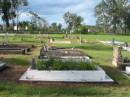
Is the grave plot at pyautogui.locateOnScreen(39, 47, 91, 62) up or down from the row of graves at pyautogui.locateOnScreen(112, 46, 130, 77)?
up

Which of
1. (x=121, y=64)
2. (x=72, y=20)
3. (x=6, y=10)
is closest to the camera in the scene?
(x=121, y=64)

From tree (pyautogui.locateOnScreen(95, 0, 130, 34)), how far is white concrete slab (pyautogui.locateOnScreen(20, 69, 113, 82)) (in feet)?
358

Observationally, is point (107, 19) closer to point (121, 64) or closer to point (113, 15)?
point (113, 15)

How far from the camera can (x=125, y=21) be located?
12388 centimetres

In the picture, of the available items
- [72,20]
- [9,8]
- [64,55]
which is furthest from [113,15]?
[64,55]

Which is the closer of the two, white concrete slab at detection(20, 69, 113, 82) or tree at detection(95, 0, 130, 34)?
white concrete slab at detection(20, 69, 113, 82)

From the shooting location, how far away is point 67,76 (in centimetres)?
1423

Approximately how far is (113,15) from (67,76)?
363 feet

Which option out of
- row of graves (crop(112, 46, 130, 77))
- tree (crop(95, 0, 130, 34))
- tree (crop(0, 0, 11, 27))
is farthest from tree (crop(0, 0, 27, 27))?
row of graves (crop(112, 46, 130, 77))

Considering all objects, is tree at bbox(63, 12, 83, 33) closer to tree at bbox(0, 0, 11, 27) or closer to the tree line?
the tree line

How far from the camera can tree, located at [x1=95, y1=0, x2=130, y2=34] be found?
404 ft

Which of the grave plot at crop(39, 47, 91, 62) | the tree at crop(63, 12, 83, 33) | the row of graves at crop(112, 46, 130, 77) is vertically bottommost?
the row of graves at crop(112, 46, 130, 77)

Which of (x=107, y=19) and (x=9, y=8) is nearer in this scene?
(x=9, y=8)

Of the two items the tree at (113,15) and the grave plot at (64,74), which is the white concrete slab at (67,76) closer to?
the grave plot at (64,74)
